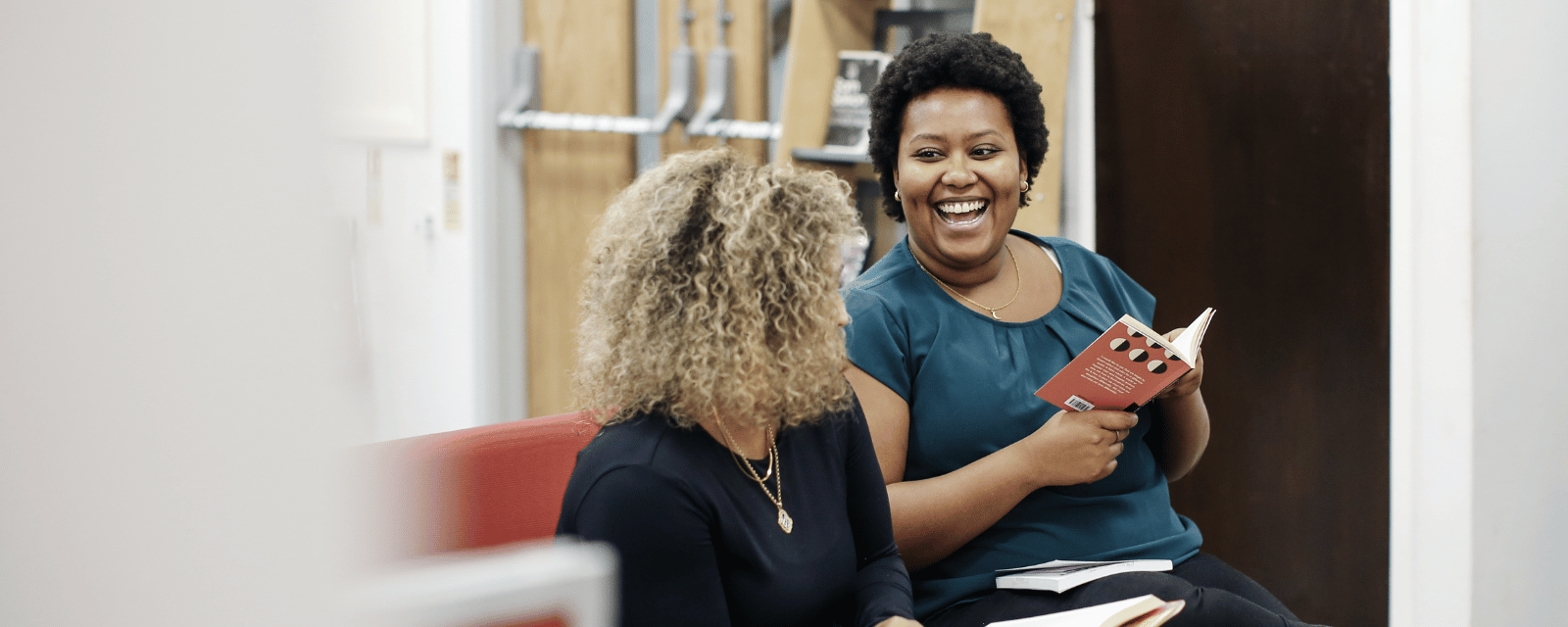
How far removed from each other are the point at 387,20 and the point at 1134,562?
57.8 inches

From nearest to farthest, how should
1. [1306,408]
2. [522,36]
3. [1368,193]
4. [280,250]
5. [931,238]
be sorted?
[280,250]
[931,238]
[1368,193]
[1306,408]
[522,36]

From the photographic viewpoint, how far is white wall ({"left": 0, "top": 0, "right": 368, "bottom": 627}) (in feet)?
0.52

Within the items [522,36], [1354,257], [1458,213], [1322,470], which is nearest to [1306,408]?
[1322,470]

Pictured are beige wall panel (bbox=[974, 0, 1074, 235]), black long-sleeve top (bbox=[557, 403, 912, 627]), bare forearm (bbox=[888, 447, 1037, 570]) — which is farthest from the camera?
beige wall panel (bbox=[974, 0, 1074, 235])

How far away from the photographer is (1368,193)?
2277 mm

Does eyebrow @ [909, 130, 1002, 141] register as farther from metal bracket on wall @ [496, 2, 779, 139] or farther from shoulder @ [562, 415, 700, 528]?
metal bracket on wall @ [496, 2, 779, 139]

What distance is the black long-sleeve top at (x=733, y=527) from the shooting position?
43.0 inches

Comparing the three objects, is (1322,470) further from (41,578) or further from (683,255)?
(41,578)

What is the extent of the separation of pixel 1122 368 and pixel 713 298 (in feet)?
1.85

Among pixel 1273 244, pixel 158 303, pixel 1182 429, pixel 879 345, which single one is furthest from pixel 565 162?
pixel 158 303

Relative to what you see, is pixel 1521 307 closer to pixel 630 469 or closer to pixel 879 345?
pixel 879 345

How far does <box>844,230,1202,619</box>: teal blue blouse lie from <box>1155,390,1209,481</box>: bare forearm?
0.17 ft

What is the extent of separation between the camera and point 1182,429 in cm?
167

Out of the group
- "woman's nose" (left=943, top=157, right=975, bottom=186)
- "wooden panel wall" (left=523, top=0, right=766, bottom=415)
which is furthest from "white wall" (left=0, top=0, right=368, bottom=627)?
"wooden panel wall" (left=523, top=0, right=766, bottom=415)
